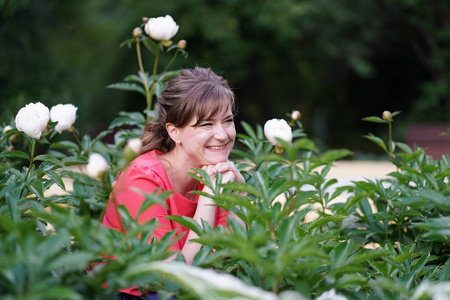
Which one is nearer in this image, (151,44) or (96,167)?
(96,167)

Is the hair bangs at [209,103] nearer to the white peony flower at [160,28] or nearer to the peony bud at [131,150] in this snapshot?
the white peony flower at [160,28]

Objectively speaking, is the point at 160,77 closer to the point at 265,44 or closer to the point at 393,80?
the point at 265,44

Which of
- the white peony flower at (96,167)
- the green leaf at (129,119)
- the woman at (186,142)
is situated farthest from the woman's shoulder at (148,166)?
the white peony flower at (96,167)

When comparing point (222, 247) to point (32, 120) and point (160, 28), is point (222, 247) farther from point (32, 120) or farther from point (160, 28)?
point (160, 28)

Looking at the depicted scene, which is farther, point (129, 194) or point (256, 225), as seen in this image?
point (129, 194)

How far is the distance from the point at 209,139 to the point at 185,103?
0.17 meters

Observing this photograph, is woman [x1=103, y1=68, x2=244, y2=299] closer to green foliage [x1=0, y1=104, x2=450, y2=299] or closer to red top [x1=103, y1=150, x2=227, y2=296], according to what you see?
red top [x1=103, y1=150, x2=227, y2=296]

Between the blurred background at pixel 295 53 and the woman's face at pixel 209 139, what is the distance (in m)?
7.30

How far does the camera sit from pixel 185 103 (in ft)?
7.33

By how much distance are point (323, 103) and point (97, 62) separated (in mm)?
6726

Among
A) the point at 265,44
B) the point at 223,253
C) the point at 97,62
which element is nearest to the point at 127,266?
the point at 223,253

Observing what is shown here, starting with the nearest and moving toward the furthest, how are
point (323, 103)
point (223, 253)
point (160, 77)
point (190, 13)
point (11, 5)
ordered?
point (223, 253) → point (160, 77) → point (11, 5) → point (190, 13) → point (323, 103)

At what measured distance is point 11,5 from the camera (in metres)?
5.49

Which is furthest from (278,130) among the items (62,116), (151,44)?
(151,44)
